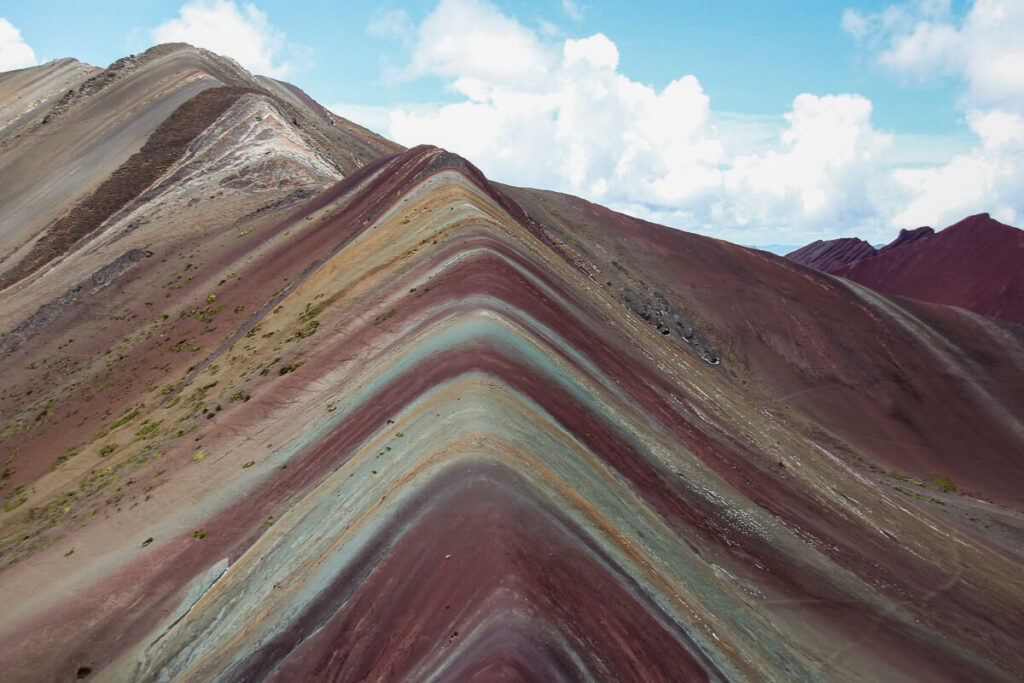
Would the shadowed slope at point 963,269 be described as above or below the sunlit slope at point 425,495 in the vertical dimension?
above

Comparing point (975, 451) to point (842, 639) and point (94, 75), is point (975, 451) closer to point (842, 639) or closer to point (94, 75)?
point (842, 639)

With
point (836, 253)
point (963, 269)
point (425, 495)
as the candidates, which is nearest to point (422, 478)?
point (425, 495)

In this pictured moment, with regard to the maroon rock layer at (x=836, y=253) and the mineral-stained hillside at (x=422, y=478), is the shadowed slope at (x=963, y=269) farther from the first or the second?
the mineral-stained hillside at (x=422, y=478)

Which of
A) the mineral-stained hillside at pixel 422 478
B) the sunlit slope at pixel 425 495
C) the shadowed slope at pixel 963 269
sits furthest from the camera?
the shadowed slope at pixel 963 269

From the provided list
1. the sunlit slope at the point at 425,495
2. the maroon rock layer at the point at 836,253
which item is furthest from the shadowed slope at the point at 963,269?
the sunlit slope at the point at 425,495

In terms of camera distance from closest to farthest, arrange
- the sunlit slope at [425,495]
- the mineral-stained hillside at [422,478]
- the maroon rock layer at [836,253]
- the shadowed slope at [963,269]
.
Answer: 1. the sunlit slope at [425,495]
2. the mineral-stained hillside at [422,478]
3. the shadowed slope at [963,269]
4. the maroon rock layer at [836,253]

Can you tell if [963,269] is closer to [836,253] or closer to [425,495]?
[836,253]

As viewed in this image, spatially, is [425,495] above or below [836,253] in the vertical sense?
below

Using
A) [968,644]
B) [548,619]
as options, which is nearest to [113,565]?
[548,619]
